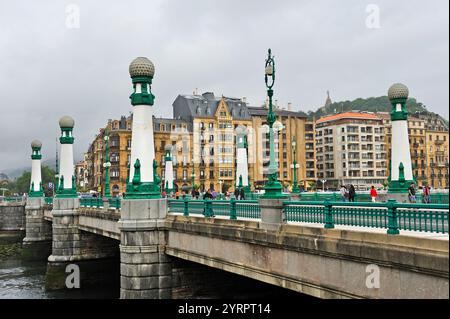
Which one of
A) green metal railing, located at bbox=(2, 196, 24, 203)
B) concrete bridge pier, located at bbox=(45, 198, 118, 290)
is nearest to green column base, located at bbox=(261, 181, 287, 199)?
concrete bridge pier, located at bbox=(45, 198, 118, 290)

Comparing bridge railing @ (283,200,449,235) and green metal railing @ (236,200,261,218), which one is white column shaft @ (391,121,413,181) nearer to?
green metal railing @ (236,200,261,218)

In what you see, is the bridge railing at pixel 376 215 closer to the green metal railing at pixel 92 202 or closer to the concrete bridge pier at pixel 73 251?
the green metal railing at pixel 92 202

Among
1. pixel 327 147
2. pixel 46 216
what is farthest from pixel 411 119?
pixel 46 216

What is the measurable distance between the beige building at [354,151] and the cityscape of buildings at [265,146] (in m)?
0.20

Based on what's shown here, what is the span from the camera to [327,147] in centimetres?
10462

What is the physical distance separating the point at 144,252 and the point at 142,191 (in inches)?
87.1

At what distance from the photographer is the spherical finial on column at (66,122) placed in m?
33.8

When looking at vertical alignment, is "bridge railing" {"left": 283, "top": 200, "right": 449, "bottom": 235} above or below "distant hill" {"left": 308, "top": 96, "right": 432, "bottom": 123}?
below

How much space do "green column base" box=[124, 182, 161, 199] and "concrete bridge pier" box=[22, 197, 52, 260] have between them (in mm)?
29416

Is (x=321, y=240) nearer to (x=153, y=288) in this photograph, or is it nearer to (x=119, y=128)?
(x=153, y=288)

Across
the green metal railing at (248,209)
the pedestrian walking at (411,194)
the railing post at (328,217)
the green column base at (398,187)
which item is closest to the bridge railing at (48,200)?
the green column base at (398,187)

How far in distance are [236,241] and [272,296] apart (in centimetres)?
709

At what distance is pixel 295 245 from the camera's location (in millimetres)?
11156

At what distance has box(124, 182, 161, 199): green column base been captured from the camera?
58.4 ft
